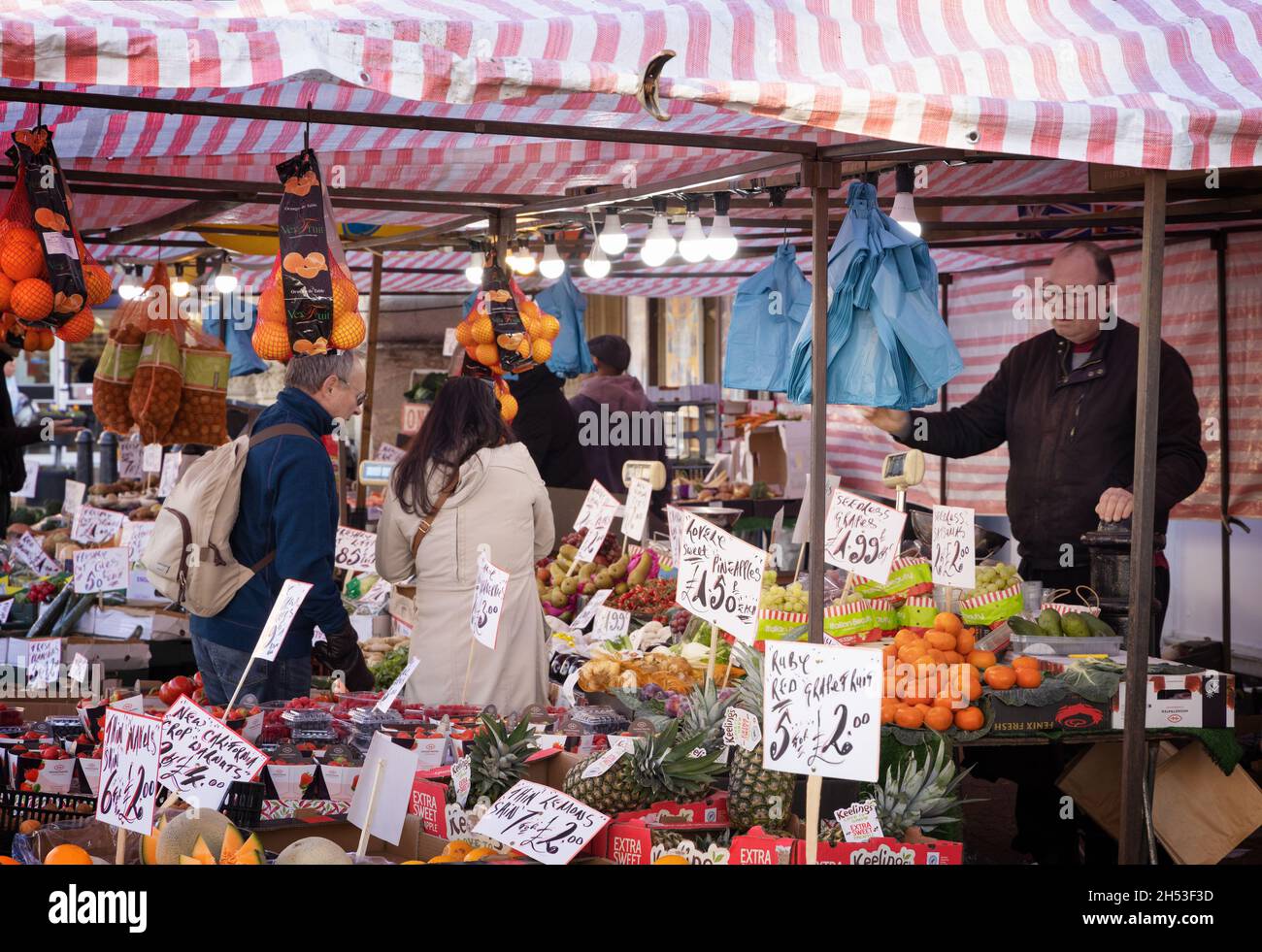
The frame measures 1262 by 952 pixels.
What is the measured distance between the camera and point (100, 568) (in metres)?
5.74

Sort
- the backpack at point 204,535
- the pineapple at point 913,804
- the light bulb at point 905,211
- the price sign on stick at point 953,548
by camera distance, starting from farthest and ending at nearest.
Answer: the light bulb at point 905,211 < the price sign on stick at point 953,548 < the backpack at point 204,535 < the pineapple at point 913,804

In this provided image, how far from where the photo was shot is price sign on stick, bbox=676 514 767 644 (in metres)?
3.32

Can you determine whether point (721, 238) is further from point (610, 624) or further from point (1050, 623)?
point (1050, 623)

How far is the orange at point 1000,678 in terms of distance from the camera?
12.8ft

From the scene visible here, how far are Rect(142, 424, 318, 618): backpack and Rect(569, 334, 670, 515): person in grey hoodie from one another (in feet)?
13.3

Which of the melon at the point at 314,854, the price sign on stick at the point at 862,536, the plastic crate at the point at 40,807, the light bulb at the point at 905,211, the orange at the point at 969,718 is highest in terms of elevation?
the light bulb at the point at 905,211

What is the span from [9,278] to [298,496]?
1.05m

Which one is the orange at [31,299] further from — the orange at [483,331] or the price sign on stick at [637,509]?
the price sign on stick at [637,509]

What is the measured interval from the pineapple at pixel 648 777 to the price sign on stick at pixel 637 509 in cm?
308

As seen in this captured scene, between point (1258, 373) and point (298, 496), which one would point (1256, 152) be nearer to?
point (298, 496)

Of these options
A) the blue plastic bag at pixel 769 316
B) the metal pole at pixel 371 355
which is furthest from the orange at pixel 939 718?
the metal pole at pixel 371 355

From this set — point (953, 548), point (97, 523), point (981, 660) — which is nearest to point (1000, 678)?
point (981, 660)

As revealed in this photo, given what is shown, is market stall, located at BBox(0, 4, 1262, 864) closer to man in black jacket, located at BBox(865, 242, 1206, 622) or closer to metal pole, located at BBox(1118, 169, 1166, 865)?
Result: metal pole, located at BBox(1118, 169, 1166, 865)

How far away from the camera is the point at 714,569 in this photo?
11.2ft
